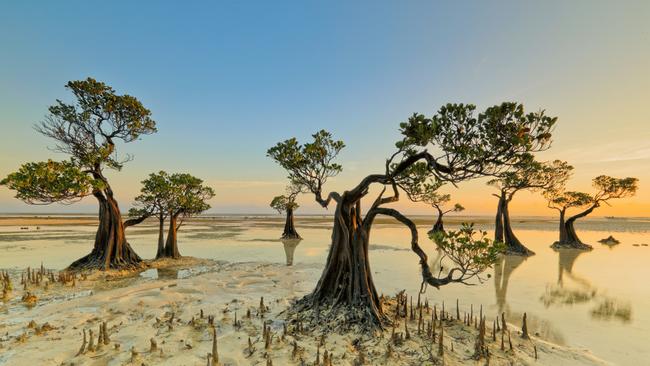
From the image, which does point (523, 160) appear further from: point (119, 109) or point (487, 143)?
point (119, 109)

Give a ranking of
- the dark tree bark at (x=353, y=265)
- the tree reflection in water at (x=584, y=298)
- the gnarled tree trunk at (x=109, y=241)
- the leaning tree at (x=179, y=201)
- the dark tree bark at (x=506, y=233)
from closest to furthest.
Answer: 1. the dark tree bark at (x=353, y=265)
2. the tree reflection in water at (x=584, y=298)
3. the gnarled tree trunk at (x=109, y=241)
4. the leaning tree at (x=179, y=201)
5. the dark tree bark at (x=506, y=233)

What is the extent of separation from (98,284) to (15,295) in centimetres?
321

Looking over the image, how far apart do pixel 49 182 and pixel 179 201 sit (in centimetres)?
872

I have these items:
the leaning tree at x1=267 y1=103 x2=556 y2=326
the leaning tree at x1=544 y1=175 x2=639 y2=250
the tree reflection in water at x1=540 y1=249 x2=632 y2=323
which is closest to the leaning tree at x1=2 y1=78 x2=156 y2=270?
the leaning tree at x1=267 y1=103 x2=556 y2=326

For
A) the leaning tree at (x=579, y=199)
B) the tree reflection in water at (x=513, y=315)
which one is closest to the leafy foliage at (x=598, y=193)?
the leaning tree at (x=579, y=199)

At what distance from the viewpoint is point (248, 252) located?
29.0 m

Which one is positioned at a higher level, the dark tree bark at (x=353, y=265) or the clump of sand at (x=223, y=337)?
the dark tree bark at (x=353, y=265)

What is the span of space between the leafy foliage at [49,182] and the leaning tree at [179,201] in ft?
21.2

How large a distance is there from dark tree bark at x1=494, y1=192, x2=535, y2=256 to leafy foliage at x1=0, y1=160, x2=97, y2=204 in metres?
32.2

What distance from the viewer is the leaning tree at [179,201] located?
77.3ft

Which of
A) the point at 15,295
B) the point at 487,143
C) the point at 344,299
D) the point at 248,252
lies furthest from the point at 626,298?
the point at 15,295

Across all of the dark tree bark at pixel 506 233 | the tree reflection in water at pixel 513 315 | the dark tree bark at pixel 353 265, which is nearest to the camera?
the dark tree bark at pixel 353 265

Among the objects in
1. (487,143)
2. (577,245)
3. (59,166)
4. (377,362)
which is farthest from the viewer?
(577,245)

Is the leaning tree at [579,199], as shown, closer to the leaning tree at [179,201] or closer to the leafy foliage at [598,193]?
the leafy foliage at [598,193]
